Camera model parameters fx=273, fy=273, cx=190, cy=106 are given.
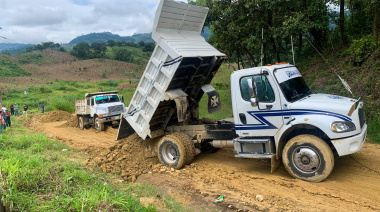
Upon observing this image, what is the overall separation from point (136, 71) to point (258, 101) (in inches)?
2142

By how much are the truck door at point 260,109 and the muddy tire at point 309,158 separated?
0.51m

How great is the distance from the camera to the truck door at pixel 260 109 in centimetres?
556

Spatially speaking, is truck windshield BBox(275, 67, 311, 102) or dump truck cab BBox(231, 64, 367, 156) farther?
truck windshield BBox(275, 67, 311, 102)

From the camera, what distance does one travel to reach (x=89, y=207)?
12.1 ft

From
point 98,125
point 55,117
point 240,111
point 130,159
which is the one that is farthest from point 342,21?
point 55,117

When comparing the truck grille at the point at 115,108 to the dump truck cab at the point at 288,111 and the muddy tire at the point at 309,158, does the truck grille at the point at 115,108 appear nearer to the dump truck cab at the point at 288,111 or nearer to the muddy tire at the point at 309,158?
the dump truck cab at the point at 288,111

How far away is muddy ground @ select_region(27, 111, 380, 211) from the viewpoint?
15.3 feet

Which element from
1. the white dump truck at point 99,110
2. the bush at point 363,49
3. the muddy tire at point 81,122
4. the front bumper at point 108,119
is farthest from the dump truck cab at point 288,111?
the muddy tire at point 81,122

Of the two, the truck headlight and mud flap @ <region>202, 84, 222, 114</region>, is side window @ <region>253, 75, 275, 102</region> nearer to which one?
the truck headlight

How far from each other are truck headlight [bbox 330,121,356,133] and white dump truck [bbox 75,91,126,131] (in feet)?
36.4

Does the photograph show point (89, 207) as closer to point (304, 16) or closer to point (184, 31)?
point (184, 31)

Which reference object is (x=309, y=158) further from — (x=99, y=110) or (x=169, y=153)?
(x=99, y=110)

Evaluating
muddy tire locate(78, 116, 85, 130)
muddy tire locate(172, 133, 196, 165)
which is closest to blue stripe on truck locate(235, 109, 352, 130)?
muddy tire locate(172, 133, 196, 165)

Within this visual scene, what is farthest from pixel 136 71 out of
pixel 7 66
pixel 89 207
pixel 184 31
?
pixel 89 207
